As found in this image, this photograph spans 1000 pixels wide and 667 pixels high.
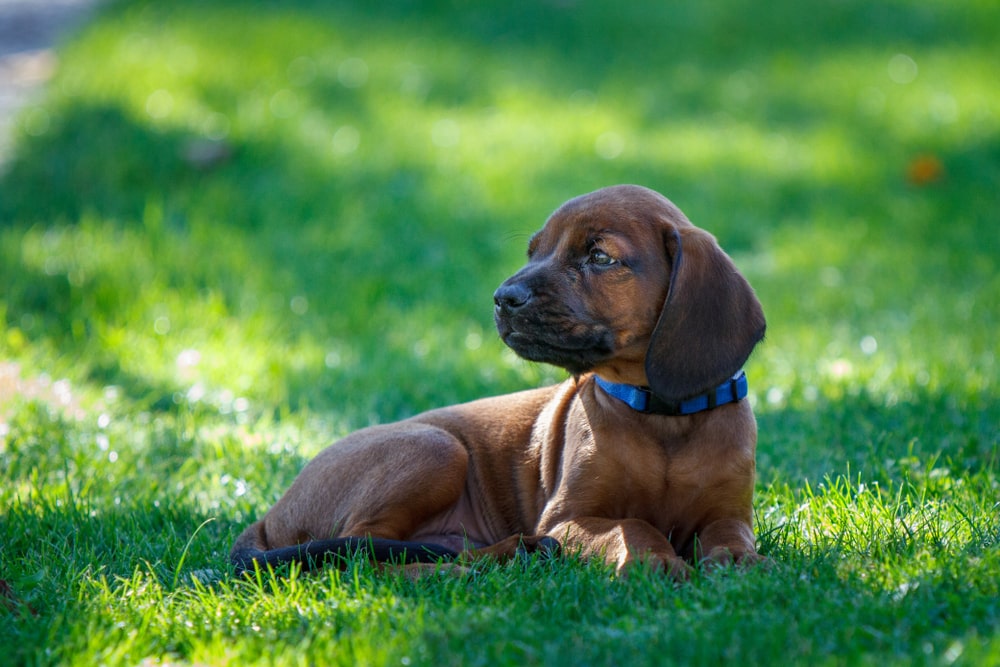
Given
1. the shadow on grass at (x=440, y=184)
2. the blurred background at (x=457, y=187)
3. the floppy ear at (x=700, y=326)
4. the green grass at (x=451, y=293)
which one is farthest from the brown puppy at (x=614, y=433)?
the shadow on grass at (x=440, y=184)

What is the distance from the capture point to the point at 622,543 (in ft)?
11.2

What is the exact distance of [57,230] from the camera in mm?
7855

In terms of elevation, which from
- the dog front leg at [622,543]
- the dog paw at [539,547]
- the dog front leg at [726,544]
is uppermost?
the dog front leg at [622,543]

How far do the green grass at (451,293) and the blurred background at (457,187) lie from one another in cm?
3

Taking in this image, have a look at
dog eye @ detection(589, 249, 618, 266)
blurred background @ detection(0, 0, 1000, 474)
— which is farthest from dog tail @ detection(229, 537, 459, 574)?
blurred background @ detection(0, 0, 1000, 474)

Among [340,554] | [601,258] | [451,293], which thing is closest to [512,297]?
Answer: [601,258]

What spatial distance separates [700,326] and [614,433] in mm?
462

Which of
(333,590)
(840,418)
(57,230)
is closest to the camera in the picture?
(333,590)

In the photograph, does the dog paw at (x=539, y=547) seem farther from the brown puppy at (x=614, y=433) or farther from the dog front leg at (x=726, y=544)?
the dog front leg at (x=726, y=544)

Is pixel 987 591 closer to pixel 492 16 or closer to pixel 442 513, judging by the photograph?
pixel 442 513

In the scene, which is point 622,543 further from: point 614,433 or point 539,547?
point 614,433

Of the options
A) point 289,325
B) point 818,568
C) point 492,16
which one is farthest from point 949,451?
point 492,16

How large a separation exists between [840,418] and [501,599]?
8.56 ft

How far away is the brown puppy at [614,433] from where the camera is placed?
11.6 ft
